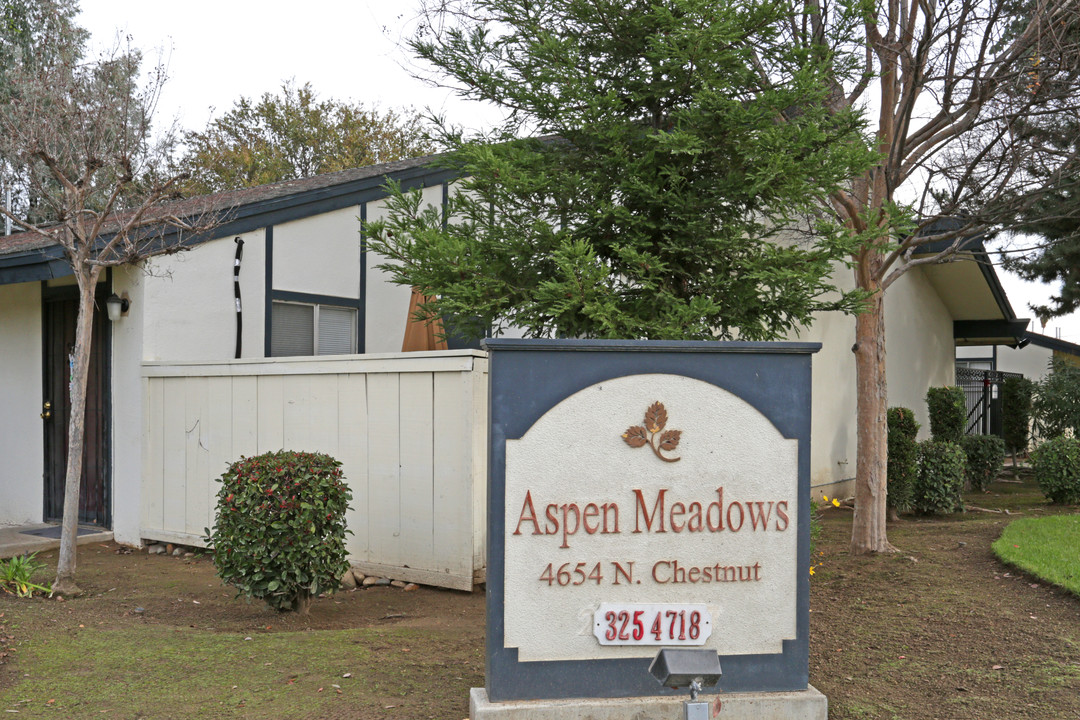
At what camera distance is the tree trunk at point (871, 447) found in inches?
325

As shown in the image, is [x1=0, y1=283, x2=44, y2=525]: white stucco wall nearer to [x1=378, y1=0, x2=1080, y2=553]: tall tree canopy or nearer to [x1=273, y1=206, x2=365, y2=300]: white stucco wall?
[x1=273, y1=206, x2=365, y2=300]: white stucco wall

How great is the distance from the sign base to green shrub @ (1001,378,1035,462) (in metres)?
15.9

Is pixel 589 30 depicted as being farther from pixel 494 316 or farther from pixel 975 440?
pixel 975 440

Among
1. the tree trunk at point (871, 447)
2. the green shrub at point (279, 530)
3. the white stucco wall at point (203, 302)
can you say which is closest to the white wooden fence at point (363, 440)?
the white stucco wall at point (203, 302)

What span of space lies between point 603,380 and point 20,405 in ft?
30.0

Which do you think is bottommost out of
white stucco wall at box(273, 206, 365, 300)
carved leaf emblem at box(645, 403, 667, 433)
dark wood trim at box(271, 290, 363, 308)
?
carved leaf emblem at box(645, 403, 667, 433)

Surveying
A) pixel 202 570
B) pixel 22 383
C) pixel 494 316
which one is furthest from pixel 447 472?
pixel 22 383

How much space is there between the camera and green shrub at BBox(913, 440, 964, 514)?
430 inches

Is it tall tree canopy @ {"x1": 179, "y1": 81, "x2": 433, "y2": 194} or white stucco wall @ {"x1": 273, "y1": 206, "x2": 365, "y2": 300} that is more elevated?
tall tree canopy @ {"x1": 179, "y1": 81, "x2": 433, "y2": 194}

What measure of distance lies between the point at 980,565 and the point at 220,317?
7659 mm

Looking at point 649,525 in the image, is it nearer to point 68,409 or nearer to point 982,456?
point 68,409

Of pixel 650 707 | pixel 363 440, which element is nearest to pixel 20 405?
pixel 363 440

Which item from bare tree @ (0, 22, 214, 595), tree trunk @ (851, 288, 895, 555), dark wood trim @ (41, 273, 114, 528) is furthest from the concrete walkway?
tree trunk @ (851, 288, 895, 555)

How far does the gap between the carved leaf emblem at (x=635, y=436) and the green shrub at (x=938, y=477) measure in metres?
8.08
